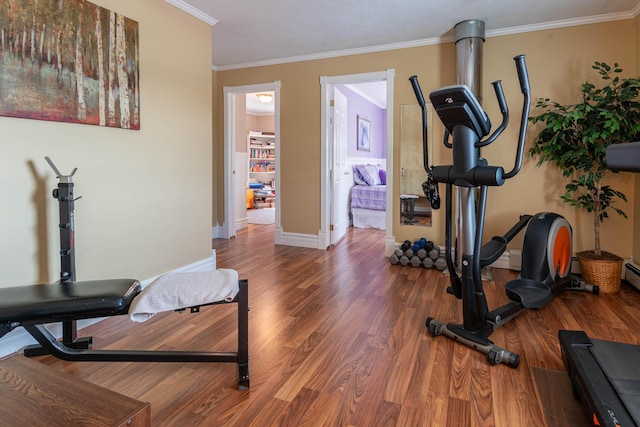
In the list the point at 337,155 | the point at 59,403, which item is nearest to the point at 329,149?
the point at 337,155

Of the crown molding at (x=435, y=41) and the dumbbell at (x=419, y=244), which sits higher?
the crown molding at (x=435, y=41)

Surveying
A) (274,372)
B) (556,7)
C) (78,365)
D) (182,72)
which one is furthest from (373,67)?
(78,365)

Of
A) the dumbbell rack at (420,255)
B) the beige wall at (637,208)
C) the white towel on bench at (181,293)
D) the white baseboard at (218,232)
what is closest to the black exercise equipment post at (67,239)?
the white towel on bench at (181,293)

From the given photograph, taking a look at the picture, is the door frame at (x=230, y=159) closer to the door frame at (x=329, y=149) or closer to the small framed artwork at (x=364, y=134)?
the door frame at (x=329, y=149)

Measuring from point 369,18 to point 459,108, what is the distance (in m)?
2.03

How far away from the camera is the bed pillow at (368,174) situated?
6.47m

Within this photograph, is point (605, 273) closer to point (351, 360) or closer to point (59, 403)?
point (351, 360)

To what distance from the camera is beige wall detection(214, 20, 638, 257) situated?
11.1 feet

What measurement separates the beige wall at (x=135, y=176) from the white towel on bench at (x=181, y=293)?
1092 mm

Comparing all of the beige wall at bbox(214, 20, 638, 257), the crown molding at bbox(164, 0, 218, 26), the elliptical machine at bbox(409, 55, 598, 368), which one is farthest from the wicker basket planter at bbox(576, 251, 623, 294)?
the crown molding at bbox(164, 0, 218, 26)

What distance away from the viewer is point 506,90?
12.0 ft

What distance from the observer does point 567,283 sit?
302 centimetres

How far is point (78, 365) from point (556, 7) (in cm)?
435

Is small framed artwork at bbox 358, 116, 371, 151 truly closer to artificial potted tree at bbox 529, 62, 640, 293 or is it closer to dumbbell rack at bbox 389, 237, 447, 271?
dumbbell rack at bbox 389, 237, 447, 271
